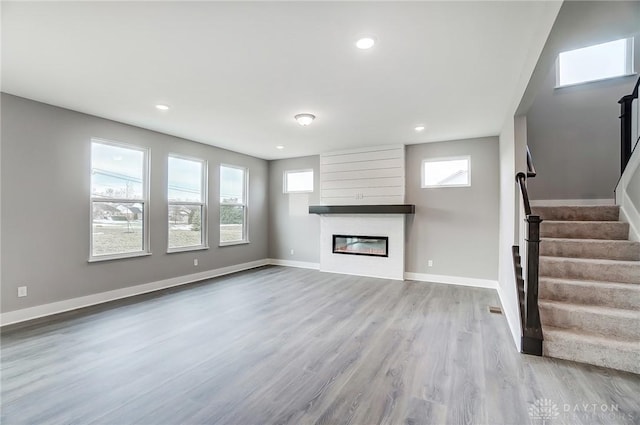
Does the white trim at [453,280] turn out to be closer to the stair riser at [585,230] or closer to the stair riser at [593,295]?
the stair riser at [585,230]

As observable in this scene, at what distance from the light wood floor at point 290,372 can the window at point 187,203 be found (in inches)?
68.2

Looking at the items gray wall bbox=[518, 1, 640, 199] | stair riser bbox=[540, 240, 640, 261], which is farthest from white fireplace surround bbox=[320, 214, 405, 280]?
stair riser bbox=[540, 240, 640, 261]

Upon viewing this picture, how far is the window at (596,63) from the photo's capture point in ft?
14.5

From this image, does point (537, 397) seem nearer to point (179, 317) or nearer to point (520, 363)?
point (520, 363)

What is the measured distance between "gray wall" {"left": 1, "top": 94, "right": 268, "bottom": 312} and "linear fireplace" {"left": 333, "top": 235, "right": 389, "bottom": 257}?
351 cm

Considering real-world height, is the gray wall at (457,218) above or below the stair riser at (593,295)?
above

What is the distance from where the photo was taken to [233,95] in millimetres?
3490

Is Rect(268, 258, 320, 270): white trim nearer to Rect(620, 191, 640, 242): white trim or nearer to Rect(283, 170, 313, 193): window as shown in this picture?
Rect(283, 170, 313, 193): window

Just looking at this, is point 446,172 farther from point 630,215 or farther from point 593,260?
point 593,260

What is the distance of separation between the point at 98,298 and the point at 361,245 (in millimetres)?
4668

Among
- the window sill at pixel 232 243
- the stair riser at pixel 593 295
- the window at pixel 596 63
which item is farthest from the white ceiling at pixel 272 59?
the window sill at pixel 232 243

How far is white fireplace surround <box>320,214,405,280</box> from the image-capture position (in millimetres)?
5855

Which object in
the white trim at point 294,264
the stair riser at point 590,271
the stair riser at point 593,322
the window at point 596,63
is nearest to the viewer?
the stair riser at point 593,322

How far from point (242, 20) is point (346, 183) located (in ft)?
15.0
